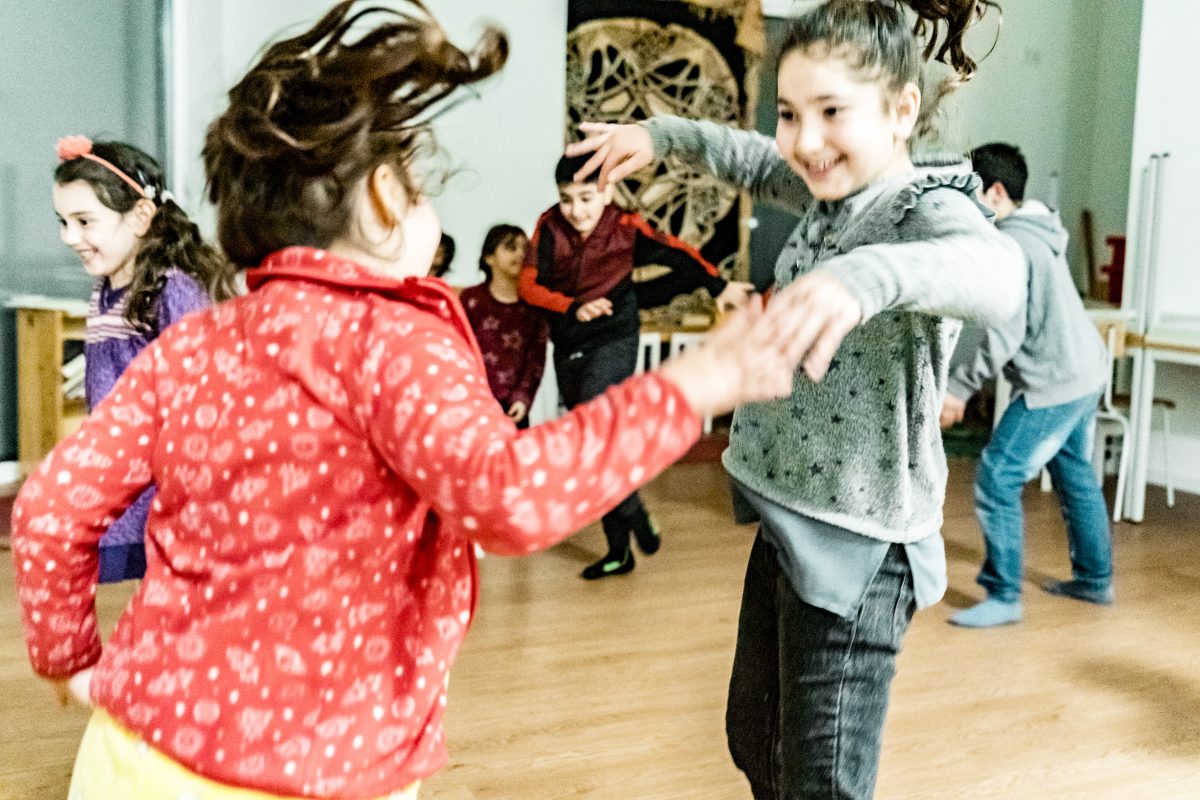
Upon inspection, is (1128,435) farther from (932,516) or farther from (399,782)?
(399,782)

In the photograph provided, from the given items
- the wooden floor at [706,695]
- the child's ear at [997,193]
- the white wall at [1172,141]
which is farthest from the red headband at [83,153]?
the white wall at [1172,141]

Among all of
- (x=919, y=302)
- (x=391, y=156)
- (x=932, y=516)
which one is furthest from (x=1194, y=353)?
(x=391, y=156)

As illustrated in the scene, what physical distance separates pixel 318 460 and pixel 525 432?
17 centimetres

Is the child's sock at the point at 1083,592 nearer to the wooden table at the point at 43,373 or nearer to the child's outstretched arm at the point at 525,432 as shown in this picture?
the child's outstretched arm at the point at 525,432

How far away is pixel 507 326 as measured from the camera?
3645mm

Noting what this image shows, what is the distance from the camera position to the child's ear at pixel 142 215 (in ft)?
7.14

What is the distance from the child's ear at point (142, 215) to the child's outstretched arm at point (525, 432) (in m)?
1.61

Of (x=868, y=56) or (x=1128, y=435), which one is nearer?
(x=868, y=56)

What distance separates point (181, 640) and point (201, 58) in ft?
13.8

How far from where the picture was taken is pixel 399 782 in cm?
84

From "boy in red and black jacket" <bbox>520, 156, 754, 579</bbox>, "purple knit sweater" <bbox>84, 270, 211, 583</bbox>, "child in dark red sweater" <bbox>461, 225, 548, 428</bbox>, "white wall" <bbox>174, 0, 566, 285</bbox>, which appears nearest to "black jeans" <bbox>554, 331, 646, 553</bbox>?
"boy in red and black jacket" <bbox>520, 156, 754, 579</bbox>

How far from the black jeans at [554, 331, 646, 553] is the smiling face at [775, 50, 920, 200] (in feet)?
7.43

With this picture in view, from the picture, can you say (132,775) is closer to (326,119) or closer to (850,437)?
(326,119)

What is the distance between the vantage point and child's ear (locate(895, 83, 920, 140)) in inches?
46.7
